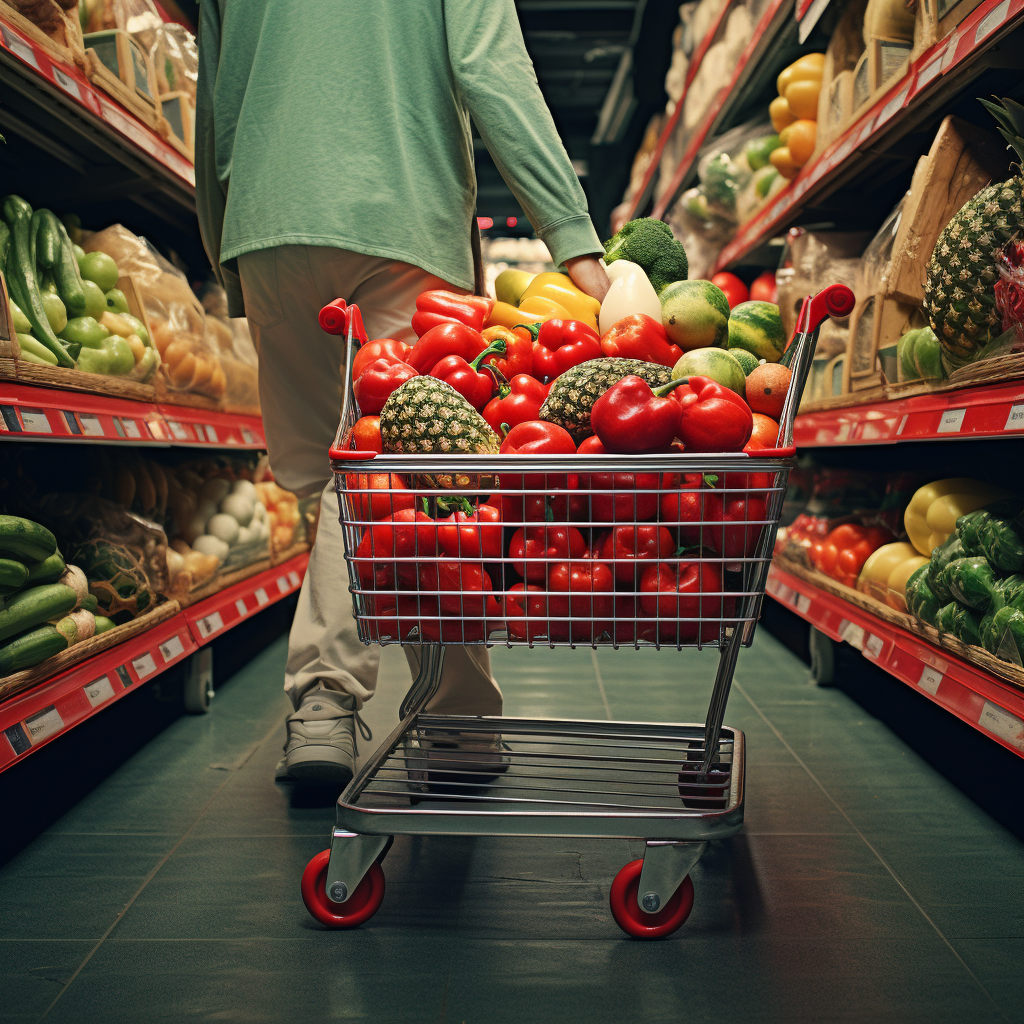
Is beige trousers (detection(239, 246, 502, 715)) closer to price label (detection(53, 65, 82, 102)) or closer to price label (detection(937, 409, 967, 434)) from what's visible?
price label (detection(53, 65, 82, 102))

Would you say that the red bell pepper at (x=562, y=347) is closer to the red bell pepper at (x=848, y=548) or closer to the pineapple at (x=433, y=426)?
the pineapple at (x=433, y=426)

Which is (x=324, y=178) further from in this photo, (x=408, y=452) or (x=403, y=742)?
(x=403, y=742)

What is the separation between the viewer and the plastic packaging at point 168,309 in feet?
7.80

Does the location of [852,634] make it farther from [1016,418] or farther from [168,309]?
[168,309]

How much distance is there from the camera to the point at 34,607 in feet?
5.21

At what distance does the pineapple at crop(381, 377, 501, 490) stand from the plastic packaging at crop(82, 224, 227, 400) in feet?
4.80

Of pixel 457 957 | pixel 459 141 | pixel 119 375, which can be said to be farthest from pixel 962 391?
pixel 119 375

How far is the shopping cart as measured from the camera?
1085mm

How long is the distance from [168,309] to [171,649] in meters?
1.01

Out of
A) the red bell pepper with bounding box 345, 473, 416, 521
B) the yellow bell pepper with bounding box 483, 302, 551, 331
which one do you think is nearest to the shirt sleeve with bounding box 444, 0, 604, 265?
the yellow bell pepper with bounding box 483, 302, 551, 331

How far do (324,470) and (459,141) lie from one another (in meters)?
0.77

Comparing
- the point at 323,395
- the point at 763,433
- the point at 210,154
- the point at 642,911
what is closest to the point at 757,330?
the point at 763,433

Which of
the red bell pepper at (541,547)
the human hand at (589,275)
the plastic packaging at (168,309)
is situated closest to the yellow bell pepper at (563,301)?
the human hand at (589,275)

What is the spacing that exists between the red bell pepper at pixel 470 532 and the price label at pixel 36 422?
2.95 feet
